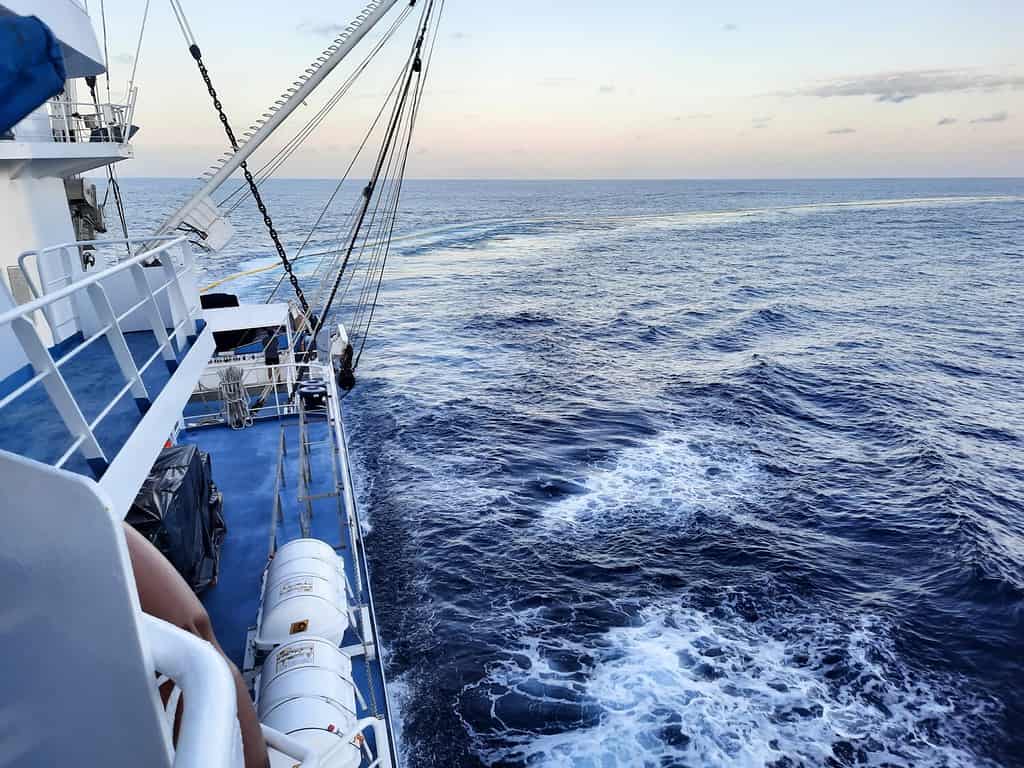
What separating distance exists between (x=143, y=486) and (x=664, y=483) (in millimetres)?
16705

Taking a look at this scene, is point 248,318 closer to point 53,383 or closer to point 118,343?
point 118,343

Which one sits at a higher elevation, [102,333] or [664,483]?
[102,333]

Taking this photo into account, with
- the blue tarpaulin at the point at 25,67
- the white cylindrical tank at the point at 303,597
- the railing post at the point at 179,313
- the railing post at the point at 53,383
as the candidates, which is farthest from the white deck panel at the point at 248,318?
the railing post at the point at 53,383

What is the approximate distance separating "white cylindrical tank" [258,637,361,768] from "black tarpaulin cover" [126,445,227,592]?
266cm

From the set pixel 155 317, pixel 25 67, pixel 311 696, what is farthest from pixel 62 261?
pixel 311 696

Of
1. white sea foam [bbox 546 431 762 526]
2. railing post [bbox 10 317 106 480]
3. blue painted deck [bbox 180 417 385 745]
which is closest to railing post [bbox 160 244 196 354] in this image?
railing post [bbox 10 317 106 480]

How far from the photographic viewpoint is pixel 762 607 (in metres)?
16.3

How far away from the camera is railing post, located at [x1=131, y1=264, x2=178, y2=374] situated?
6637 millimetres

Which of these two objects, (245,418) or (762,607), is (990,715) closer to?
(762,607)

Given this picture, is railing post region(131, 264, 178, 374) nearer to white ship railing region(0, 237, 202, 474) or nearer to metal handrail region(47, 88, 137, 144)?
white ship railing region(0, 237, 202, 474)

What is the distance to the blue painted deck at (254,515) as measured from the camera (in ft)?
35.8

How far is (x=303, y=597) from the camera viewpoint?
9250 millimetres

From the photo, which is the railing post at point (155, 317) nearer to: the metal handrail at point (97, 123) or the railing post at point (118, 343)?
the railing post at point (118, 343)

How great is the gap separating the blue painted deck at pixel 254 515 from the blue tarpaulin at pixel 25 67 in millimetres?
8068
